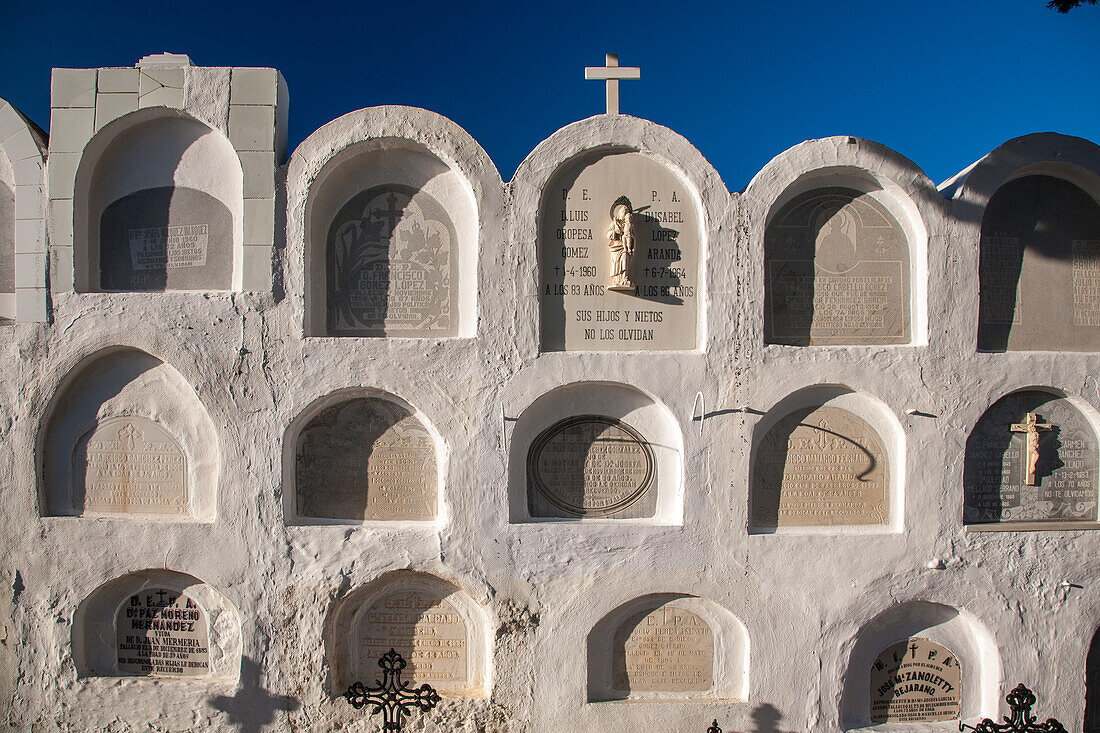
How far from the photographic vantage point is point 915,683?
652 centimetres

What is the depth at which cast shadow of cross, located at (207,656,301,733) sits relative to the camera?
6.18 metres

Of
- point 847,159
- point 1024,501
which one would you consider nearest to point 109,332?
point 847,159

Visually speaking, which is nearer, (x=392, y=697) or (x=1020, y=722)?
(x=1020, y=722)

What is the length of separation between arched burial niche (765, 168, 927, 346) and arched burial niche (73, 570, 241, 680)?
6036 millimetres

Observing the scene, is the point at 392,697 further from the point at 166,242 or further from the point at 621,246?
the point at 166,242

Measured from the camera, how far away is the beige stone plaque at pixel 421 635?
21.1 ft

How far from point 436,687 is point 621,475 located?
8.97 feet

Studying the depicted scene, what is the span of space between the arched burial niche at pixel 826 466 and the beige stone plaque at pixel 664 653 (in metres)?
1.18

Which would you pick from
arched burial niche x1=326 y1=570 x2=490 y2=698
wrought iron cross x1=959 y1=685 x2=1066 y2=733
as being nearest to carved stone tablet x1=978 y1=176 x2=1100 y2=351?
wrought iron cross x1=959 y1=685 x2=1066 y2=733

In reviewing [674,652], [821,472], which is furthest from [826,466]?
[674,652]

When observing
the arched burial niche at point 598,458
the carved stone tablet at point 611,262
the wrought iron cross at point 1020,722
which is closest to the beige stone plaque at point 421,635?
the arched burial niche at point 598,458

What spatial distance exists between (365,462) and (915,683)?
582cm

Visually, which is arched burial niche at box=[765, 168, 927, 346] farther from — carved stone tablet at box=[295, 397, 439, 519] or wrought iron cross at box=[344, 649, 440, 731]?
wrought iron cross at box=[344, 649, 440, 731]

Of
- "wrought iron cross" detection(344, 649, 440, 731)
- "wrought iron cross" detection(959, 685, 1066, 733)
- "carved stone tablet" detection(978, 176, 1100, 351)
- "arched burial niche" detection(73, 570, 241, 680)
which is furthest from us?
"carved stone tablet" detection(978, 176, 1100, 351)
